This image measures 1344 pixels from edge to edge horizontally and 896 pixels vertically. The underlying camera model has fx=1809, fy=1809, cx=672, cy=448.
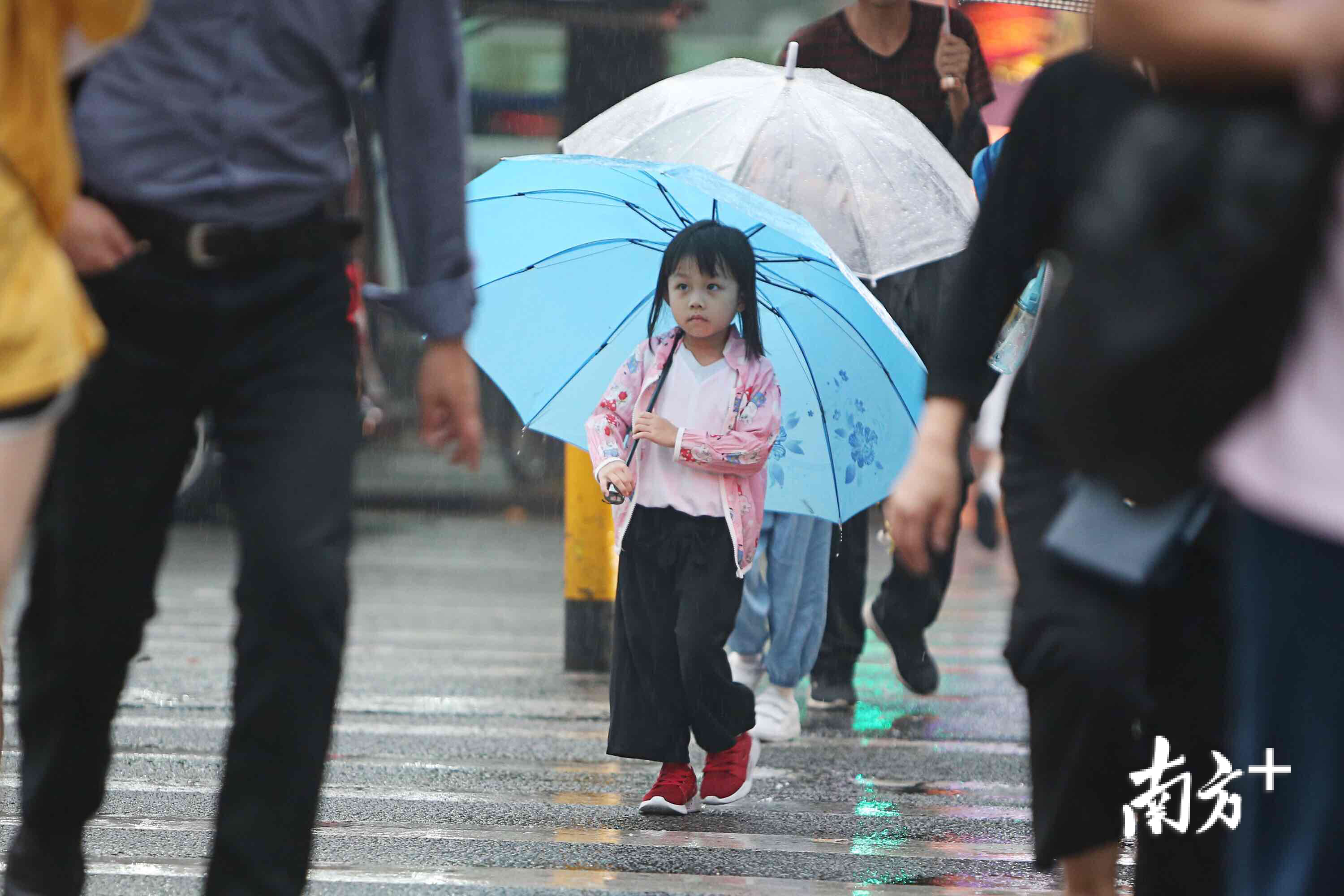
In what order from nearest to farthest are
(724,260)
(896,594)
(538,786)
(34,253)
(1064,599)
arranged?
(34,253)
(1064,599)
(724,260)
(538,786)
(896,594)

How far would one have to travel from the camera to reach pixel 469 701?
6469 millimetres

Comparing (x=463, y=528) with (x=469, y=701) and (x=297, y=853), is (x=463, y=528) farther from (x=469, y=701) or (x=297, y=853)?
(x=297, y=853)

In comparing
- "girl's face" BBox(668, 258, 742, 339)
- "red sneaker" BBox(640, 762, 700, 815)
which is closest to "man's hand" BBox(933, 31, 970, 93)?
"girl's face" BBox(668, 258, 742, 339)

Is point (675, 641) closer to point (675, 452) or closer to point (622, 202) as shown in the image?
point (675, 452)

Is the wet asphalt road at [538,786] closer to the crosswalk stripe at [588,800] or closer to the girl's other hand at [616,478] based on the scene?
the crosswalk stripe at [588,800]

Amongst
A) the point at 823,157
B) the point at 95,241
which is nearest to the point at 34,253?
the point at 95,241

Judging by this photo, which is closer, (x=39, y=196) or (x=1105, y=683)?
(x=39, y=196)

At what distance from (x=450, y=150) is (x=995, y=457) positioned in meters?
10.7

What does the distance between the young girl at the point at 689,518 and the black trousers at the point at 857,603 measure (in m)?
1.77

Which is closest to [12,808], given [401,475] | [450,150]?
[450,150]

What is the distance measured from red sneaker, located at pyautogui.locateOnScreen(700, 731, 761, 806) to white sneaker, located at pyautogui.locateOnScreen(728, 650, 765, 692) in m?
1.33

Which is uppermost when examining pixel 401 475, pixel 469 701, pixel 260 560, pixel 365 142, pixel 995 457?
pixel 260 560

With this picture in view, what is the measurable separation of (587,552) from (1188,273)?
5.23 metres

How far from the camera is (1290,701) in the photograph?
1926 mm
